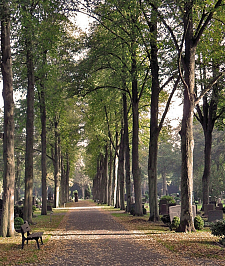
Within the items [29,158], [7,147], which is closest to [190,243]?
[7,147]

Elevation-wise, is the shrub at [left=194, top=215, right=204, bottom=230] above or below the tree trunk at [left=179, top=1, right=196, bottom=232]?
below

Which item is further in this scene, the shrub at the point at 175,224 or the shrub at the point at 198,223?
the shrub at the point at 175,224

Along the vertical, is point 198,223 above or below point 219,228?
below

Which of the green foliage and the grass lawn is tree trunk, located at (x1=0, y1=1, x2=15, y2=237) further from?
the green foliage

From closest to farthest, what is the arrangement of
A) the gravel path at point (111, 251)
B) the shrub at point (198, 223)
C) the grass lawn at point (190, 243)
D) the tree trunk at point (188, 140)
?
the gravel path at point (111, 251)
the grass lawn at point (190, 243)
the tree trunk at point (188, 140)
the shrub at point (198, 223)

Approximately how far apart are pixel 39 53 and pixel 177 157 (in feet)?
230

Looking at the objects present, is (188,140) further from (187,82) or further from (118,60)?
(118,60)

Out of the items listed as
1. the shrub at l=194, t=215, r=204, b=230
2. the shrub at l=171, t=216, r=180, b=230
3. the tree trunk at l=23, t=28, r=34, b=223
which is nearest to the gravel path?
the shrub at l=171, t=216, r=180, b=230

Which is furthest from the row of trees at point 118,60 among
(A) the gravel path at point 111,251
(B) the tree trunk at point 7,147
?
(A) the gravel path at point 111,251

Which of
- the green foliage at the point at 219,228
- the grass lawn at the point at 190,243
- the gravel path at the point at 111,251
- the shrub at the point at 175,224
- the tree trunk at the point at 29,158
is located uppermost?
the tree trunk at the point at 29,158

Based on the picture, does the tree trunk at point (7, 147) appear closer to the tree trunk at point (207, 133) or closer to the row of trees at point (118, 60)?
the row of trees at point (118, 60)

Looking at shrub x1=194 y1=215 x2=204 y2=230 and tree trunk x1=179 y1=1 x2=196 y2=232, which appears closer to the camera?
tree trunk x1=179 y1=1 x2=196 y2=232

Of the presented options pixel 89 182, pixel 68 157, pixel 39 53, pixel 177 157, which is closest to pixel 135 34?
pixel 39 53

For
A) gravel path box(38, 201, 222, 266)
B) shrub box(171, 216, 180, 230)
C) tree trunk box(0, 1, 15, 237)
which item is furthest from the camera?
shrub box(171, 216, 180, 230)
